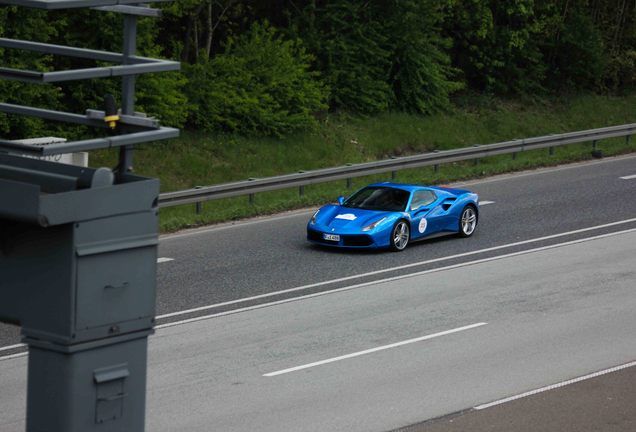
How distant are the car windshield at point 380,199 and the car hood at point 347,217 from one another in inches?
9.7

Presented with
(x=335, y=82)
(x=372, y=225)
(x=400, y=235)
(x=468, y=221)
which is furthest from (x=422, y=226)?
(x=335, y=82)

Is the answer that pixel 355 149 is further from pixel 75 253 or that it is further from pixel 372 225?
pixel 75 253

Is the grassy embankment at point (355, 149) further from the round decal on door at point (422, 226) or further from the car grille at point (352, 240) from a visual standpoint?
the round decal on door at point (422, 226)

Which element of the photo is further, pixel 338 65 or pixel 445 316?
pixel 338 65

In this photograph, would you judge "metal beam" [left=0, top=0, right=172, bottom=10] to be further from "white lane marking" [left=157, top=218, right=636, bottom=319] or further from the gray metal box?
"white lane marking" [left=157, top=218, right=636, bottom=319]

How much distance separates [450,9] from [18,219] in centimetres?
3665

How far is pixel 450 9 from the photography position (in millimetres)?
Result: 40188

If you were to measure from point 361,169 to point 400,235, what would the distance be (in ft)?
20.0

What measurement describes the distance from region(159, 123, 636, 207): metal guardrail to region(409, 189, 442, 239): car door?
4.44 m

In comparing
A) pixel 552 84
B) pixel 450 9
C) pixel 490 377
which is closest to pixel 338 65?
pixel 450 9

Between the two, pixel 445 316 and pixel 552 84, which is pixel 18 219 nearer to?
pixel 445 316

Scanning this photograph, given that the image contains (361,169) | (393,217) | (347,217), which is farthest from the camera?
(361,169)

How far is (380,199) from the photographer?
21828 mm

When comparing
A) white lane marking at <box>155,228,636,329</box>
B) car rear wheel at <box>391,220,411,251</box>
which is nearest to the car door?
car rear wheel at <box>391,220,411,251</box>
